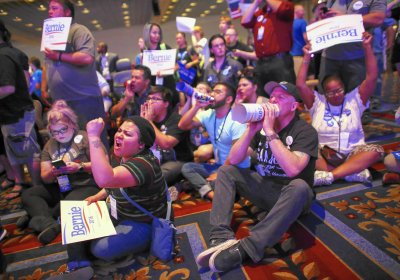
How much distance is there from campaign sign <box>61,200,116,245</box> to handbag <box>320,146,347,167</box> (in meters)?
1.82

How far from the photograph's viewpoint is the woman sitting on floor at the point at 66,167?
2.13 m

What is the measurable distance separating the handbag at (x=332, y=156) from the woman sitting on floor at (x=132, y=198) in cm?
149

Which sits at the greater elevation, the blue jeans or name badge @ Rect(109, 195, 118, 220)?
name badge @ Rect(109, 195, 118, 220)

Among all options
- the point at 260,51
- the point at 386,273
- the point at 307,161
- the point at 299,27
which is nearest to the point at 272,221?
the point at 307,161

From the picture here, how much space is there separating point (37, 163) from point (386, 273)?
2.82m

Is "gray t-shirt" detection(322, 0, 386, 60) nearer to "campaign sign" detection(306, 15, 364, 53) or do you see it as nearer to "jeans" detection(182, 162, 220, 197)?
"campaign sign" detection(306, 15, 364, 53)

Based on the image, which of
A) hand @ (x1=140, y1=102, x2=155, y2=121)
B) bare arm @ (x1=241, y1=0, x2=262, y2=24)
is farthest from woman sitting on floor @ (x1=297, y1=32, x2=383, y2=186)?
hand @ (x1=140, y1=102, x2=155, y2=121)

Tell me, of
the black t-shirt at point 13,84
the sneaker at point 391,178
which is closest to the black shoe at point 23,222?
the black t-shirt at point 13,84

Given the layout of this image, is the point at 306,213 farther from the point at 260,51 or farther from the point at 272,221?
the point at 260,51

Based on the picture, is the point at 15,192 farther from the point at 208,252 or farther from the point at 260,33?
the point at 260,33

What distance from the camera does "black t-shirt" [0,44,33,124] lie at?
92.1 inches

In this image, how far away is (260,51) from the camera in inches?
120

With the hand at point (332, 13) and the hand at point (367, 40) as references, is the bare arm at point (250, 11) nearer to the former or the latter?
the hand at point (332, 13)

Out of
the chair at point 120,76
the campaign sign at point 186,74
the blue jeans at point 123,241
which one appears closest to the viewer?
the blue jeans at point 123,241
